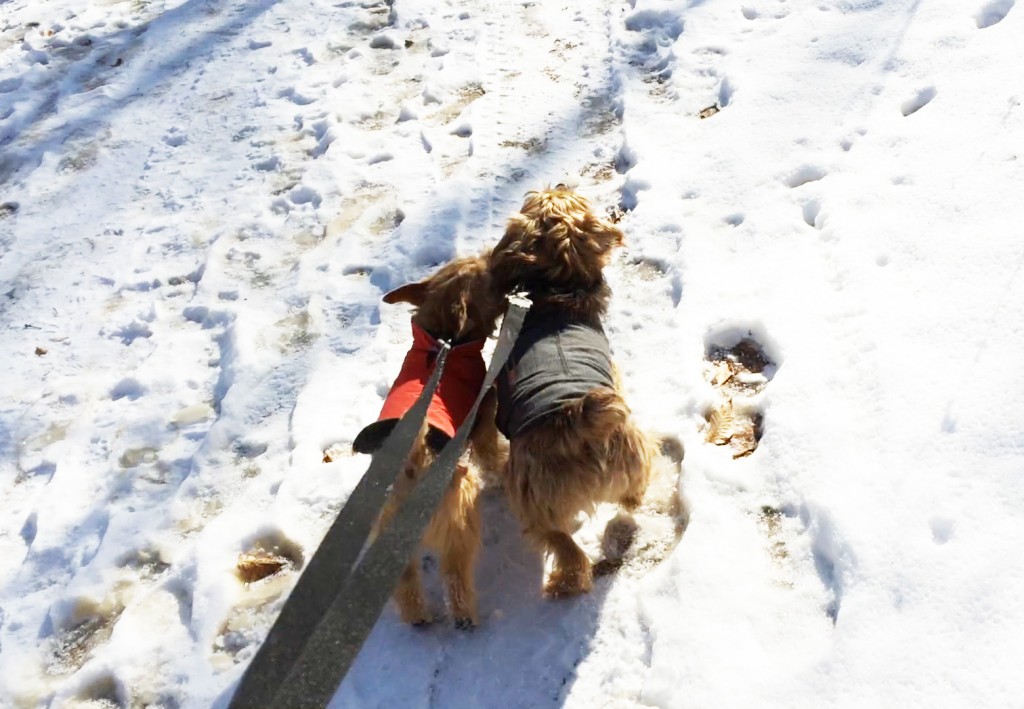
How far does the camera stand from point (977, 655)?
221 cm

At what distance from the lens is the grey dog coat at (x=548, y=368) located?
268 cm

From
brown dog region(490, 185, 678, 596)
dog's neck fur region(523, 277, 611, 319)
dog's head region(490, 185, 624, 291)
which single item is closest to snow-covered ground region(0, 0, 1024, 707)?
brown dog region(490, 185, 678, 596)

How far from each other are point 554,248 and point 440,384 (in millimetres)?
694

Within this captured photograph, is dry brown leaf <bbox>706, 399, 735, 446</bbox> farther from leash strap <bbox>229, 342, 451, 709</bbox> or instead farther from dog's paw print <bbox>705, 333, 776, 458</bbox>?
leash strap <bbox>229, 342, 451, 709</bbox>

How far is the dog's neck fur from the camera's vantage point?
3.06 meters

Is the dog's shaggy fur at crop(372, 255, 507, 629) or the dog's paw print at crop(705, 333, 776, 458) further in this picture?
the dog's paw print at crop(705, 333, 776, 458)

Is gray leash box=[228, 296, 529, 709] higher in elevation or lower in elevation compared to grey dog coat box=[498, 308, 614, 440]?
higher

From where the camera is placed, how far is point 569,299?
3082 millimetres

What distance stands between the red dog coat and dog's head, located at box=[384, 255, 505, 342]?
0.05 m

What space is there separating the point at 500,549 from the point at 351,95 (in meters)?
3.73

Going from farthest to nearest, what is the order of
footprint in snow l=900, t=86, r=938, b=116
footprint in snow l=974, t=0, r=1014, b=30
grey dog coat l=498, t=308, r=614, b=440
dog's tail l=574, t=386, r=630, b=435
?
footprint in snow l=974, t=0, r=1014, b=30 → footprint in snow l=900, t=86, r=938, b=116 → grey dog coat l=498, t=308, r=614, b=440 → dog's tail l=574, t=386, r=630, b=435

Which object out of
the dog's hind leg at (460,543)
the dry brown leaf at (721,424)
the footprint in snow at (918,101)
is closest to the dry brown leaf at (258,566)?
the dog's hind leg at (460,543)

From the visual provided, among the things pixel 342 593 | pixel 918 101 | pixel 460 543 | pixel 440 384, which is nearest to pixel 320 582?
pixel 342 593

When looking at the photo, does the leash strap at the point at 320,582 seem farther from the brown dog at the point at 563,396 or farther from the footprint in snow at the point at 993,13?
the footprint in snow at the point at 993,13
